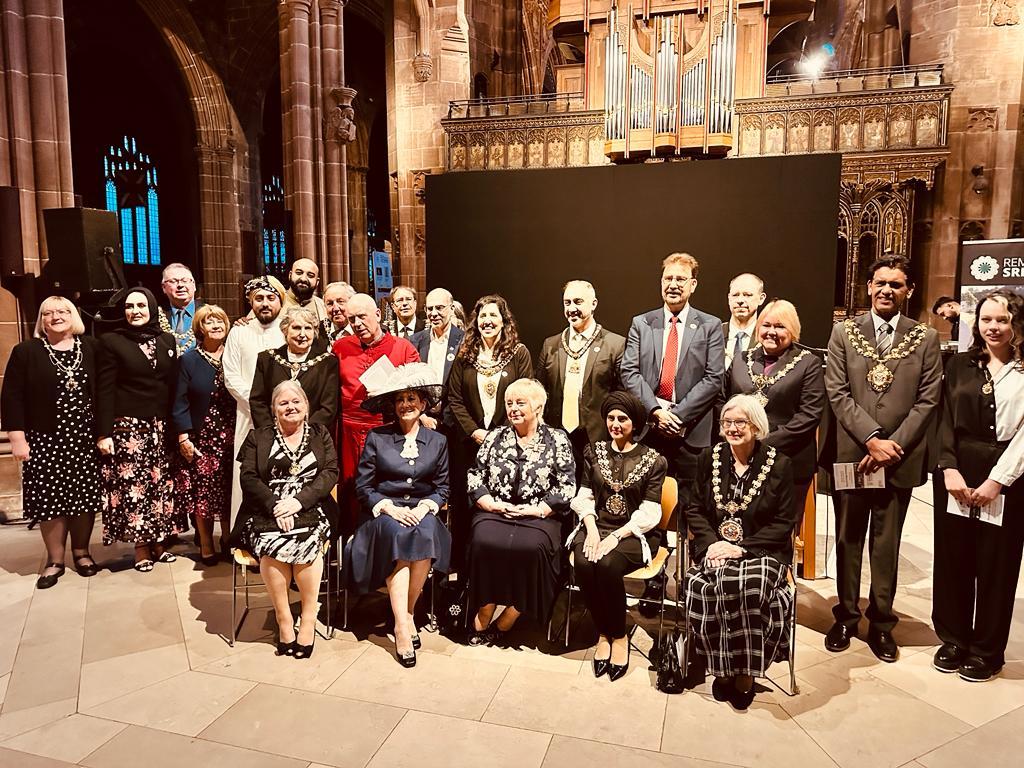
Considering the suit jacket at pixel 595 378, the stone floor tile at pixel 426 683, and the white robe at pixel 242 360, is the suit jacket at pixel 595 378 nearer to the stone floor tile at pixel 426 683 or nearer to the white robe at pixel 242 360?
the stone floor tile at pixel 426 683

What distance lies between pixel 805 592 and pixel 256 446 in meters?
3.45

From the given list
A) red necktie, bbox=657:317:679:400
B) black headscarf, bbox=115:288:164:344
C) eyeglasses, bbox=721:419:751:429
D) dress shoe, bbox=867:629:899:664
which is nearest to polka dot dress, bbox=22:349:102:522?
black headscarf, bbox=115:288:164:344

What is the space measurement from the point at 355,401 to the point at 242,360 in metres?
0.81

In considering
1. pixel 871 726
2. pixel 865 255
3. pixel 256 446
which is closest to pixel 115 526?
pixel 256 446

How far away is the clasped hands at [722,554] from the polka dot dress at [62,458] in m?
3.86

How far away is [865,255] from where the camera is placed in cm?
1294

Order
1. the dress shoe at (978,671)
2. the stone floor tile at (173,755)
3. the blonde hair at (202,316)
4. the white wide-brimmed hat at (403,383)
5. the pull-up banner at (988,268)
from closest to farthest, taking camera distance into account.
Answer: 1. the stone floor tile at (173,755)
2. the dress shoe at (978,671)
3. the white wide-brimmed hat at (403,383)
4. the blonde hair at (202,316)
5. the pull-up banner at (988,268)

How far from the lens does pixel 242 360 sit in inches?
177

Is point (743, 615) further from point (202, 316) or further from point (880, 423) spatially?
point (202, 316)

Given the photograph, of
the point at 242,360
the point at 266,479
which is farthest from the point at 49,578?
the point at 266,479

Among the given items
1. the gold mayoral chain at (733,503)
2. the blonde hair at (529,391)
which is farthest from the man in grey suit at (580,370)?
the gold mayoral chain at (733,503)

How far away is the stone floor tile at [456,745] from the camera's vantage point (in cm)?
283

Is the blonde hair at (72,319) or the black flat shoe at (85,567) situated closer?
the blonde hair at (72,319)

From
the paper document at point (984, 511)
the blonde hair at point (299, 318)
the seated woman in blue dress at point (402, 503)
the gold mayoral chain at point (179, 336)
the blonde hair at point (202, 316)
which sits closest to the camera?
the paper document at point (984, 511)
